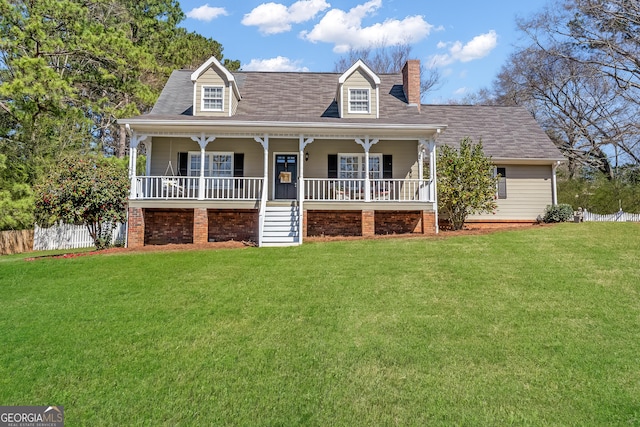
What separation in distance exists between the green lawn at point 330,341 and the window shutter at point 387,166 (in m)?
6.66

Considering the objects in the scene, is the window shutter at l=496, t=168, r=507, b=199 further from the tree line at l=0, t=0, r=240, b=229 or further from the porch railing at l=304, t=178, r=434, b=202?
the tree line at l=0, t=0, r=240, b=229

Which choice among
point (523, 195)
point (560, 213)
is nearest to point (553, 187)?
point (523, 195)

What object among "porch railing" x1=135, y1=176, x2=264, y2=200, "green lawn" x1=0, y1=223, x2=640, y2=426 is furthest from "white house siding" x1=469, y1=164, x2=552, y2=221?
"porch railing" x1=135, y1=176, x2=264, y2=200

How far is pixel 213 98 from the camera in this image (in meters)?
15.2

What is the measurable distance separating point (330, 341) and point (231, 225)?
31.1 ft

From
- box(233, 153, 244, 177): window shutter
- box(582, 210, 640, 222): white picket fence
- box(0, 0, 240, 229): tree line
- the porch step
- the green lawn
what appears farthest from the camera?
box(582, 210, 640, 222): white picket fence

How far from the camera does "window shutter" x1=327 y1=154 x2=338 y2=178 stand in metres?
15.6

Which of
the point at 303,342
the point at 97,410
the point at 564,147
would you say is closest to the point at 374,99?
the point at 303,342

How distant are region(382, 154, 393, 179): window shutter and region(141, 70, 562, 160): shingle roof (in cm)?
150

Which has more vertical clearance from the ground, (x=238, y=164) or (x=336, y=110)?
(x=336, y=110)

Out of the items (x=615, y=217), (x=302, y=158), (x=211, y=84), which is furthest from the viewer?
(x=615, y=217)

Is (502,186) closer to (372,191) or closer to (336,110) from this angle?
(372,191)

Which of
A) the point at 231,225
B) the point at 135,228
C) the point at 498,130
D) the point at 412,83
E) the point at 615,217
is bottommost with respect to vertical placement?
the point at 135,228

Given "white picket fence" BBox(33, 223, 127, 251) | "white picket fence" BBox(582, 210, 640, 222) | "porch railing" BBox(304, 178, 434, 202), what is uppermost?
"porch railing" BBox(304, 178, 434, 202)
